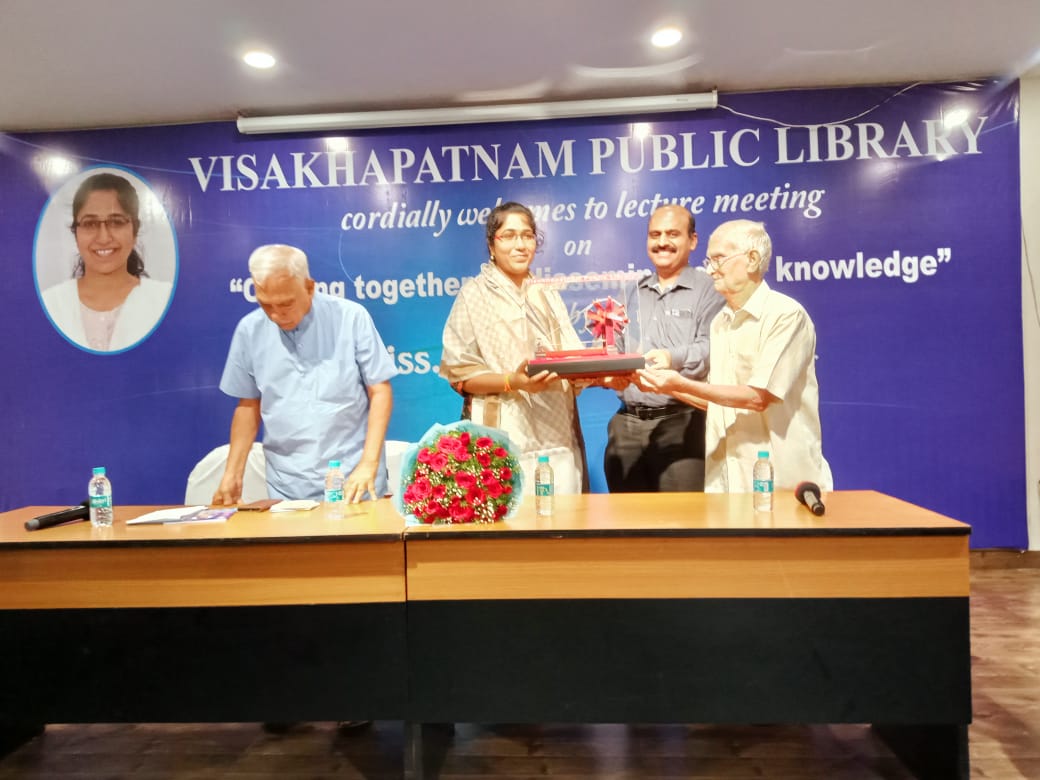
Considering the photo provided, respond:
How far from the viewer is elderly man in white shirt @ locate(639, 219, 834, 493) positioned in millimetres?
3252

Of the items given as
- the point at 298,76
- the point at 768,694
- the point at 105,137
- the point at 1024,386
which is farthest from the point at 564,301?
the point at 105,137

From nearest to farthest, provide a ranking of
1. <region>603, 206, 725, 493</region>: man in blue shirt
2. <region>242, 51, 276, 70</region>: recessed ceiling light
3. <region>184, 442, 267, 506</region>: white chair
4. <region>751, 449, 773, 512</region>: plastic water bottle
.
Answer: <region>751, 449, 773, 512</region>: plastic water bottle → <region>242, 51, 276, 70</region>: recessed ceiling light → <region>603, 206, 725, 493</region>: man in blue shirt → <region>184, 442, 267, 506</region>: white chair

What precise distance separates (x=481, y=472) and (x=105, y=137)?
149 inches

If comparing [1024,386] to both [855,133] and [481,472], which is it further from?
[481,472]

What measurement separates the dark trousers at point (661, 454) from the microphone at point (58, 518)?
250cm

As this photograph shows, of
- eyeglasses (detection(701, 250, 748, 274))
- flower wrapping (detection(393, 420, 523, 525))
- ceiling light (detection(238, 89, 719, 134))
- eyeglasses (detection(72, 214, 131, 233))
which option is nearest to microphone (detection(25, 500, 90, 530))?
flower wrapping (detection(393, 420, 523, 525))

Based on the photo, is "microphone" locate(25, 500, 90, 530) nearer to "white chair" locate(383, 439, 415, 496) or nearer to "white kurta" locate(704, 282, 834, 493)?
"white chair" locate(383, 439, 415, 496)

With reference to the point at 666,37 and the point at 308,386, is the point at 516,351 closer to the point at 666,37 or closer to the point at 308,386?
the point at 308,386

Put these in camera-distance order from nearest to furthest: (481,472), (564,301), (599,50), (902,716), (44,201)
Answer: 1. (902,716)
2. (481,472)
3. (599,50)
4. (564,301)
5. (44,201)

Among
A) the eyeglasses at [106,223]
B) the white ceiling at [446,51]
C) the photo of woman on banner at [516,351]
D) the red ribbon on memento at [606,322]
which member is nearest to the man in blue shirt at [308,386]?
the photo of woman on banner at [516,351]

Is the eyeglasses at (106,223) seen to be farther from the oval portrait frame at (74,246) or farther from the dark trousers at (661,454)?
the dark trousers at (661,454)

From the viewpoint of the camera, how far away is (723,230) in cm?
395

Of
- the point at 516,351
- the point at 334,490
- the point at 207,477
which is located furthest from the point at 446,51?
the point at 207,477

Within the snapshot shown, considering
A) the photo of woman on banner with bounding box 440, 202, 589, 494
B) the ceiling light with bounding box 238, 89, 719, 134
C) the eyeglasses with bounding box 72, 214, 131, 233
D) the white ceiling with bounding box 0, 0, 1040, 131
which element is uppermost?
the white ceiling with bounding box 0, 0, 1040, 131
